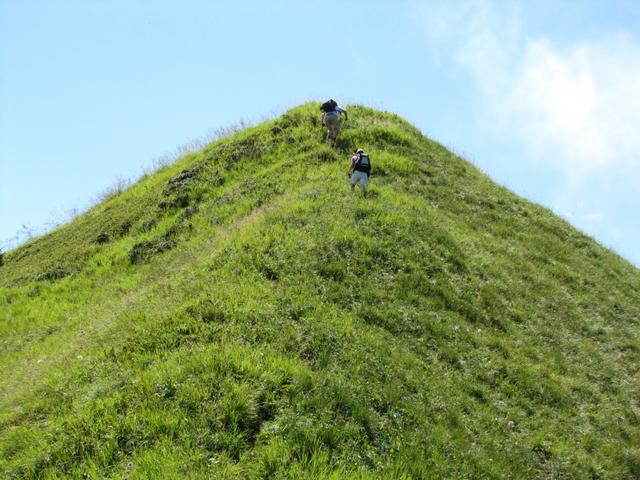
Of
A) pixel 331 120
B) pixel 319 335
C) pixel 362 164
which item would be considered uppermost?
pixel 331 120

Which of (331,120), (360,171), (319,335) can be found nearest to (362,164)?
(360,171)

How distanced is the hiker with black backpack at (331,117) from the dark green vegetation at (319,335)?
67 centimetres

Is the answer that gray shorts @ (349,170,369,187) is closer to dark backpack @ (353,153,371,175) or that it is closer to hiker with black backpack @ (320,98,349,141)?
dark backpack @ (353,153,371,175)

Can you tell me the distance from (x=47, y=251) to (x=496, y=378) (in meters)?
19.9

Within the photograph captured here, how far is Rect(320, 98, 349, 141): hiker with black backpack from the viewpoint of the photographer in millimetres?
23203

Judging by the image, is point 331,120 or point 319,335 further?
point 331,120

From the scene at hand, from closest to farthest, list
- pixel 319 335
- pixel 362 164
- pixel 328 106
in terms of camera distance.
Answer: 1. pixel 319 335
2. pixel 362 164
3. pixel 328 106

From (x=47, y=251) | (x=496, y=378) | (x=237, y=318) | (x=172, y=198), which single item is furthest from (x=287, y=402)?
(x=47, y=251)

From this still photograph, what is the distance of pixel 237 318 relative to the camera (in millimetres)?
9961

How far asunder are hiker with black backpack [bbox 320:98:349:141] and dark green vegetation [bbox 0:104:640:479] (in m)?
0.67

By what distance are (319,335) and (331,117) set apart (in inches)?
596

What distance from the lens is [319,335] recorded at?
32.6 feet

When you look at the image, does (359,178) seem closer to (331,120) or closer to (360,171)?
(360,171)

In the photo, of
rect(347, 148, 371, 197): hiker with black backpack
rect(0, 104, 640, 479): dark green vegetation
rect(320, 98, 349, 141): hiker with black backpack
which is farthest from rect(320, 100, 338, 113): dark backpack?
rect(347, 148, 371, 197): hiker with black backpack
